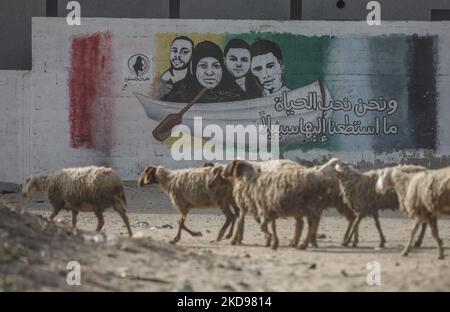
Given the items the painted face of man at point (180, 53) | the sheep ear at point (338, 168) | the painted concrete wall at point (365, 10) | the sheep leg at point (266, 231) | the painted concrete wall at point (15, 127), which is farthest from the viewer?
the painted concrete wall at point (365, 10)

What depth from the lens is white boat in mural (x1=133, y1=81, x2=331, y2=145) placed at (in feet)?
75.5

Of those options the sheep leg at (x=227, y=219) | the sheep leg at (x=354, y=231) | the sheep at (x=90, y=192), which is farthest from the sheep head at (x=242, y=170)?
the sheep at (x=90, y=192)

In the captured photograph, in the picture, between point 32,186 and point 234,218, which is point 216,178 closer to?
point 234,218

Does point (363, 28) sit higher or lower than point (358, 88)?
higher

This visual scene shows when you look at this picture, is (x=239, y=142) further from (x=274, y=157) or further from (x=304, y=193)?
(x=304, y=193)

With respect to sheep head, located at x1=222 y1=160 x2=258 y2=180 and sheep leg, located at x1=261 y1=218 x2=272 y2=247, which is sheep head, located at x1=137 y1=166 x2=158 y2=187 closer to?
sheep head, located at x1=222 y1=160 x2=258 y2=180

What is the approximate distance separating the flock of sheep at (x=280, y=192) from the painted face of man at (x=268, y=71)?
739cm

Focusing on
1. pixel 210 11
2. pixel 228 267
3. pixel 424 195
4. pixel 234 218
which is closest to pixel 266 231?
pixel 234 218

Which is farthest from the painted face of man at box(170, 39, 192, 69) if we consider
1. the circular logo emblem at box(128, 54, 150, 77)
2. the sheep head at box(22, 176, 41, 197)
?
the sheep head at box(22, 176, 41, 197)

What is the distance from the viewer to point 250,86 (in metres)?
23.1

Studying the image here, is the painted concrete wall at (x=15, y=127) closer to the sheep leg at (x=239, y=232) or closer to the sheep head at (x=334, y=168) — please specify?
the sheep leg at (x=239, y=232)

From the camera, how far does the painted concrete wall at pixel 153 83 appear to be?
22828 mm
